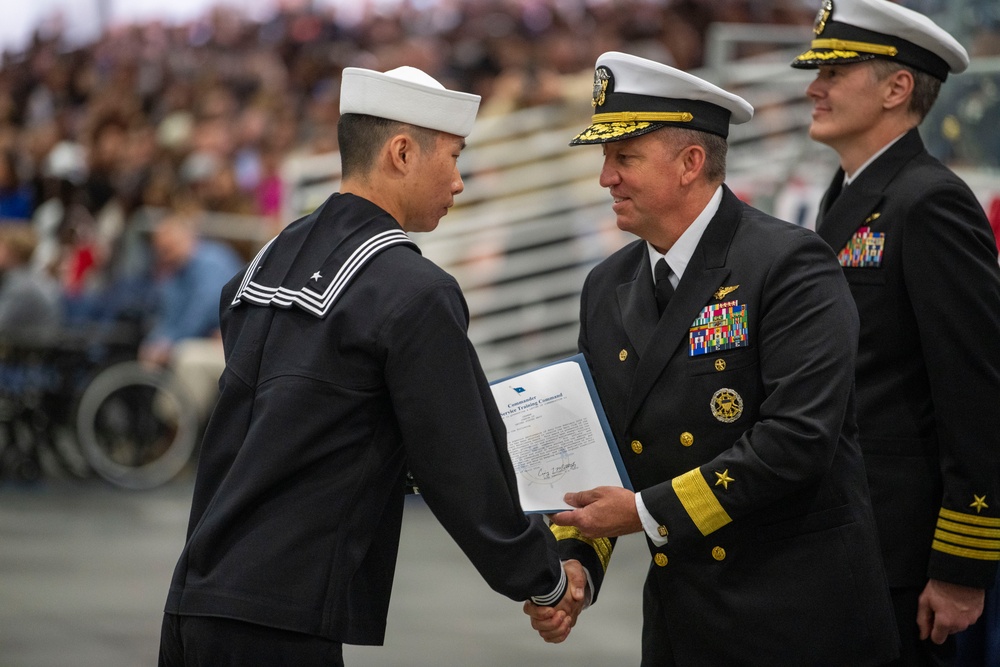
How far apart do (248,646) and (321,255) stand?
28.2 inches

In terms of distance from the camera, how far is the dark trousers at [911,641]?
9.26 ft

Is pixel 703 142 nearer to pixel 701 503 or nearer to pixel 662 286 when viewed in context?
pixel 662 286

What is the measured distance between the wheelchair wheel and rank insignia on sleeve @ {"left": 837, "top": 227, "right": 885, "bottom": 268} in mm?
6450

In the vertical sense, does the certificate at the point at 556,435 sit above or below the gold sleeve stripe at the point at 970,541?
above

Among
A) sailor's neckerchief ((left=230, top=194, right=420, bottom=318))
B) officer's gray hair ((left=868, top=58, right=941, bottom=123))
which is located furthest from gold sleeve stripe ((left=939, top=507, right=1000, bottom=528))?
sailor's neckerchief ((left=230, top=194, right=420, bottom=318))

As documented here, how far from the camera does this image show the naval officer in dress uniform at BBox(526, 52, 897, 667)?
2.47m

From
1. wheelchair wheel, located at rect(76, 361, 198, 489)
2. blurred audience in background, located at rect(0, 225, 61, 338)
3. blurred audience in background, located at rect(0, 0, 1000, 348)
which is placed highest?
blurred audience in background, located at rect(0, 0, 1000, 348)

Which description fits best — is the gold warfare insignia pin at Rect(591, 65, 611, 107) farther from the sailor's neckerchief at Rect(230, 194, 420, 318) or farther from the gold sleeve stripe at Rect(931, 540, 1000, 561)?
the gold sleeve stripe at Rect(931, 540, 1000, 561)

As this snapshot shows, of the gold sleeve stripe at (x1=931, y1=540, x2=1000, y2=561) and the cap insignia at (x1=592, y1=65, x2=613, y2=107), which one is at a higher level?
the cap insignia at (x1=592, y1=65, x2=613, y2=107)

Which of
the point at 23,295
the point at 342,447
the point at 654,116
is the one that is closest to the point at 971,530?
the point at 654,116

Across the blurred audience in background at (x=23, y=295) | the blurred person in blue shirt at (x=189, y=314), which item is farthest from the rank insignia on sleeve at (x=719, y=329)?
the blurred audience in background at (x=23, y=295)

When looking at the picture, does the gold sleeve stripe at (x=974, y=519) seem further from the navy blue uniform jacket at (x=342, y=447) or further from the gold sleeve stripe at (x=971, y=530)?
the navy blue uniform jacket at (x=342, y=447)

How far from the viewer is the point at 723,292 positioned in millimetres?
2604

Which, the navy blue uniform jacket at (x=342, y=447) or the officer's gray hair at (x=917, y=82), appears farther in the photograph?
the officer's gray hair at (x=917, y=82)
